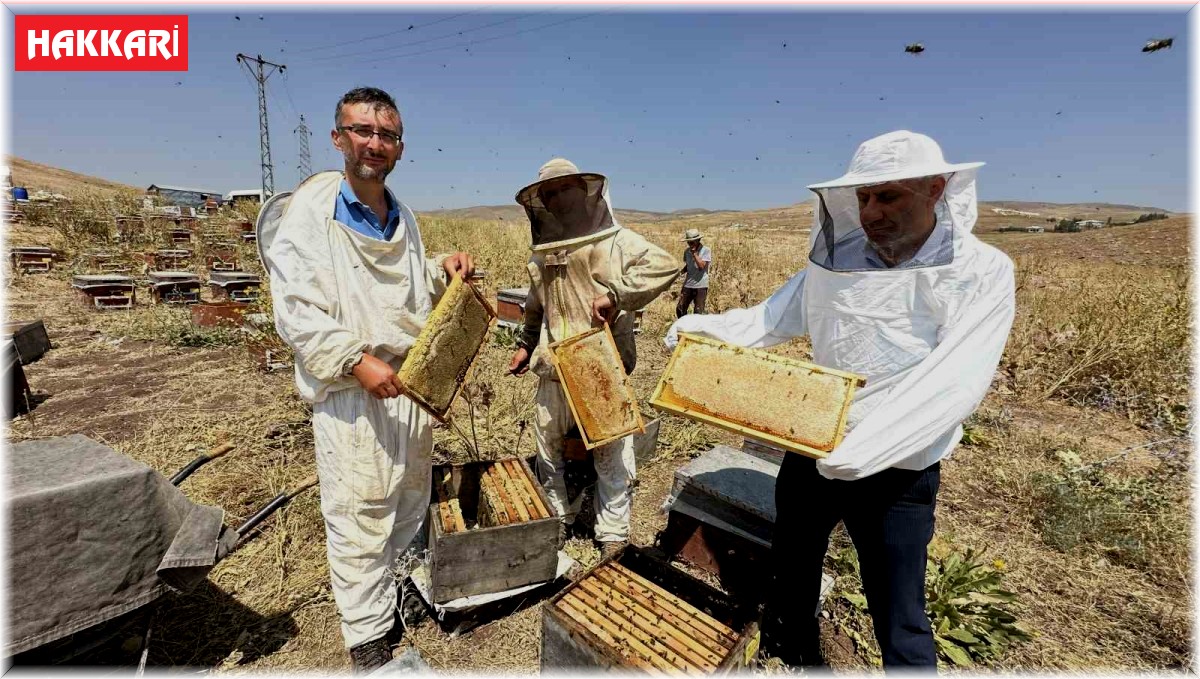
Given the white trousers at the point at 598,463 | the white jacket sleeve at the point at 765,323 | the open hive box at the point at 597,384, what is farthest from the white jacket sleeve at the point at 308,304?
the white jacket sleeve at the point at 765,323

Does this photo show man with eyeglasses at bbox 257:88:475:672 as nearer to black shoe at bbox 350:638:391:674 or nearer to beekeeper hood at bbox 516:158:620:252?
black shoe at bbox 350:638:391:674

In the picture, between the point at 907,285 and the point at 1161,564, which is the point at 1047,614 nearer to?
the point at 1161,564

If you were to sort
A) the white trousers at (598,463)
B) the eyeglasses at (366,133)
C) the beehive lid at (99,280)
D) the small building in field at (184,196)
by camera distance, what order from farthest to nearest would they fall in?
the small building in field at (184,196) → the beehive lid at (99,280) → the white trousers at (598,463) → the eyeglasses at (366,133)

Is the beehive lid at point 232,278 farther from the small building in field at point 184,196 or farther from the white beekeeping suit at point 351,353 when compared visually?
the small building in field at point 184,196

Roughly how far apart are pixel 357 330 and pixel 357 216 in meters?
0.55

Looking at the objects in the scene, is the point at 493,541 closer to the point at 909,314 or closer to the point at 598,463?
the point at 598,463

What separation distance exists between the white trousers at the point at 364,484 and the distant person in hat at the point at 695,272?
7.70 metres

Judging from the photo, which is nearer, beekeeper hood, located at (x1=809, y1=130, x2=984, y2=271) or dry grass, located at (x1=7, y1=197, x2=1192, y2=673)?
beekeeper hood, located at (x1=809, y1=130, x2=984, y2=271)

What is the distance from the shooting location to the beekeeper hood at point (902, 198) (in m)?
1.81

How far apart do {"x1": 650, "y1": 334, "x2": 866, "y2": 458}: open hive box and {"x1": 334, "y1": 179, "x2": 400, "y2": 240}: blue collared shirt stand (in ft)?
5.02

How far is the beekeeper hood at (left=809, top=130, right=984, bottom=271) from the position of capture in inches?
71.3

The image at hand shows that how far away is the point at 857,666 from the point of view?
278 cm

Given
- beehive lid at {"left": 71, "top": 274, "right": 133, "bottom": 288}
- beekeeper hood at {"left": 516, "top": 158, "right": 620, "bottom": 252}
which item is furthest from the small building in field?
beekeeper hood at {"left": 516, "top": 158, "right": 620, "bottom": 252}

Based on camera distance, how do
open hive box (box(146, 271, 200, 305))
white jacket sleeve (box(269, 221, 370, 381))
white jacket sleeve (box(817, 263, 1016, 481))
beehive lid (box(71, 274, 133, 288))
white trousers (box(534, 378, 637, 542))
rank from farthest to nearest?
open hive box (box(146, 271, 200, 305)), beehive lid (box(71, 274, 133, 288)), white trousers (box(534, 378, 637, 542)), white jacket sleeve (box(269, 221, 370, 381)), white jacket sleeve (box(817, 263, 1016, 481))
